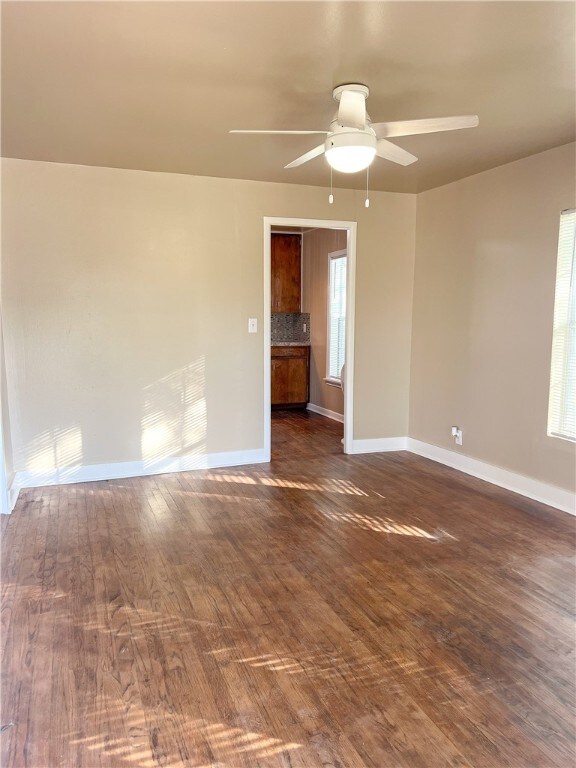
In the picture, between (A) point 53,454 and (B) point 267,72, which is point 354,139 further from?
(A) point 53,454

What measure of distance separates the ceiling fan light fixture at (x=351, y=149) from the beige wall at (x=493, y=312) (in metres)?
1.91

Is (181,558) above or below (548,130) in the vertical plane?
below

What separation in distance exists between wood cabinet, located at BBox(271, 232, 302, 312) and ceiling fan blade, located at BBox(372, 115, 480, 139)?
5.02 m

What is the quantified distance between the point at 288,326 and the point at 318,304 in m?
0.66

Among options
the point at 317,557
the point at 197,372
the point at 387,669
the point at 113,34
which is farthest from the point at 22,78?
the point at 387,669

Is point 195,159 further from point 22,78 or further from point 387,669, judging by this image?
point 387,669

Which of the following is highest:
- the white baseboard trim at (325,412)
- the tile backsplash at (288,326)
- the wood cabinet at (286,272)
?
the wood cabinet at (286,272)

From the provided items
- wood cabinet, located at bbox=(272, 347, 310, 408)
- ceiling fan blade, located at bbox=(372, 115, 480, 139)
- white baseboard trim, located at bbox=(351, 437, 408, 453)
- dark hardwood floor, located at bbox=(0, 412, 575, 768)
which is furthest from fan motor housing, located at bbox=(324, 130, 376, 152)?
wood cabinet, located at bbox=(272, 347, 310, 408)

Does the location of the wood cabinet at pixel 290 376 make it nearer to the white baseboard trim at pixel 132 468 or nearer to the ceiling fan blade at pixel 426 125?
the white baseboard trim at pixel 132 468

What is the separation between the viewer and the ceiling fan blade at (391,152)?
2.79 m

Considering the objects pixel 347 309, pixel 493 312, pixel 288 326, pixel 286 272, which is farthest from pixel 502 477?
pixel 286 272

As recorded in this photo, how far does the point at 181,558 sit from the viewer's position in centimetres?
310

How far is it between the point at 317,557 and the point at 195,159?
9.83ft

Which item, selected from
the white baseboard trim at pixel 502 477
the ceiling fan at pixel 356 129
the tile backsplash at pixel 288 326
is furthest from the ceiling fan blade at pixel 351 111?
the tile backsplash at pixel 288 326
